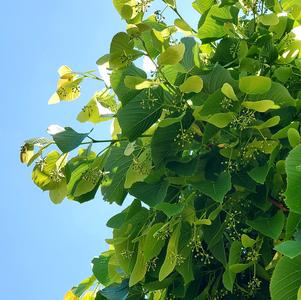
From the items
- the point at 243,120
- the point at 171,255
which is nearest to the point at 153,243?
the point at 171,255

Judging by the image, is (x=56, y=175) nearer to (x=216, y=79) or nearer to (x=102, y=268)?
(x=102, y=268)

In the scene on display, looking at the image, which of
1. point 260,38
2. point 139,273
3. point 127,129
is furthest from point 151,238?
point 260,38

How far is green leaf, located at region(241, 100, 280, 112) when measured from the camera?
1.02 meters

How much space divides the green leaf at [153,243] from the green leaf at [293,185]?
31 centimetres

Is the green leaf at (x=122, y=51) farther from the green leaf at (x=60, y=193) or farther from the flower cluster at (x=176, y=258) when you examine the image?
the flower cluster at (x=176, y=258)

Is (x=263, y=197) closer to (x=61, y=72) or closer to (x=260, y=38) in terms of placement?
(x=260, y=38)

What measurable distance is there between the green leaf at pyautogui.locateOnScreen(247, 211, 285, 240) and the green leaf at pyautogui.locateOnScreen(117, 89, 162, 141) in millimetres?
251

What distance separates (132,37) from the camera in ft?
3.81

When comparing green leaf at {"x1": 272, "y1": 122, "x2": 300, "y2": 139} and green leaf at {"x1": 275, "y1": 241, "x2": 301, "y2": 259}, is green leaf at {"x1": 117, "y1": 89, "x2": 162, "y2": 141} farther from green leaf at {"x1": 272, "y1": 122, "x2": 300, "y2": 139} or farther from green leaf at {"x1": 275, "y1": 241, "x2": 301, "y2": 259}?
green leaf at {"x1": 275, "y1": 241, "x2": 301, "y2": 259}

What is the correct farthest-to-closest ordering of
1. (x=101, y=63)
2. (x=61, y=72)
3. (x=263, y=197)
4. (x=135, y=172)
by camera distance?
(x=61, y=72)
(x=101, y=63)
(x=135, y=172)
(x=263, y=197)

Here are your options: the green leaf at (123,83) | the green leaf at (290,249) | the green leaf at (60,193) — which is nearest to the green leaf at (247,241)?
the green leaf at (290,249)

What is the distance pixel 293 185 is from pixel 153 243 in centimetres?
34

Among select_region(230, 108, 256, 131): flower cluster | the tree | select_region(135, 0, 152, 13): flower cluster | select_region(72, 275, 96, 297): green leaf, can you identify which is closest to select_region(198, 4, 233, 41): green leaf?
the tree

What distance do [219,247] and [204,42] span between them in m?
0.41
